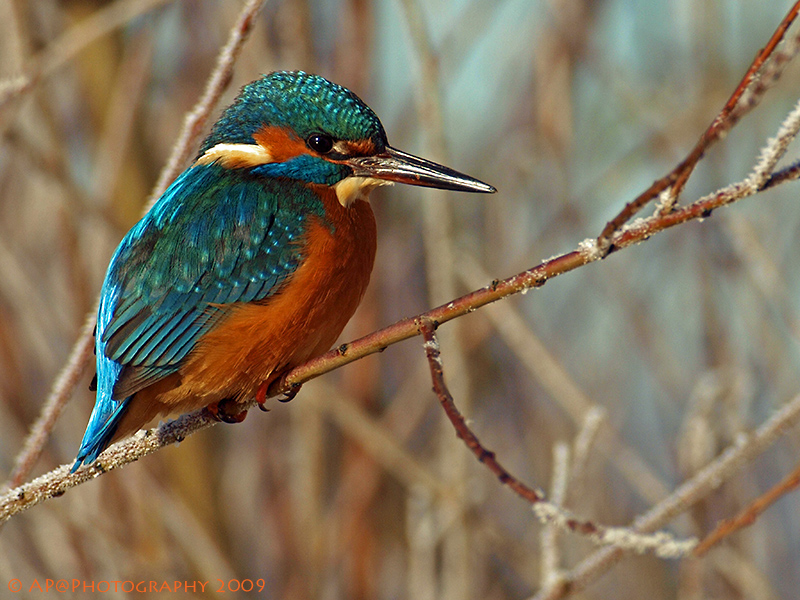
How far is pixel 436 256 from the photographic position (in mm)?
2375

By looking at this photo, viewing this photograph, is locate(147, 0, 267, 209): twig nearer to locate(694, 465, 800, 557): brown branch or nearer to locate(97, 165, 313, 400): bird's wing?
locate(97, 165, 313, 400): bird's wing

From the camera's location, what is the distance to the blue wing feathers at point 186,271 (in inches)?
75.8

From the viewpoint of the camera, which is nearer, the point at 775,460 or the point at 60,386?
the point at 60,386

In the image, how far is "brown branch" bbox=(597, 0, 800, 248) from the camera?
1.00 meters

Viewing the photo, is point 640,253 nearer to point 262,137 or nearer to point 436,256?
point 436,256

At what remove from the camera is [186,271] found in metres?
1.97

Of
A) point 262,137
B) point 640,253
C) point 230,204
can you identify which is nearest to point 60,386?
point 230,204

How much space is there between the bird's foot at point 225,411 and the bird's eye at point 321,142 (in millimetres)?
648

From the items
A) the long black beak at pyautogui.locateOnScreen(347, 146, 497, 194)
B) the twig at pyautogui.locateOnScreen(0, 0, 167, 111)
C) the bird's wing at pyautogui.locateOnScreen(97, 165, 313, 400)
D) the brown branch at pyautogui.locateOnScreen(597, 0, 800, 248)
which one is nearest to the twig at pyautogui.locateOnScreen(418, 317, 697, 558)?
the brown branch at pyautogui.locateOnScreen(597, 0, 800, 248)

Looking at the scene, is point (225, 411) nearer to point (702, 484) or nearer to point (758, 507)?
point (702, 484)

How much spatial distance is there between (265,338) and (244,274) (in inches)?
6.3

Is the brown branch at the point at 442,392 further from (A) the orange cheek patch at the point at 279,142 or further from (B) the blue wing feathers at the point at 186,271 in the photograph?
(A) the orange cheek patch at the point at 279,142

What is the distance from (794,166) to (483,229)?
2468 millimetres

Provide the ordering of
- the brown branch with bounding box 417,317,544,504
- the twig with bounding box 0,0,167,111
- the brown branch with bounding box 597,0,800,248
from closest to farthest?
the brown branch with bounding box 597,0,800,248
the brown branch with bounding box 417,317,544,504
the twig with bounding box 0,0,167,111
